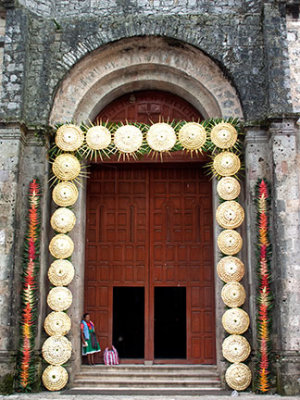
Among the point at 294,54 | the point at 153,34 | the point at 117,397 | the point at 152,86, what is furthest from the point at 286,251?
the point at 153,34

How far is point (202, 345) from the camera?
9141mm

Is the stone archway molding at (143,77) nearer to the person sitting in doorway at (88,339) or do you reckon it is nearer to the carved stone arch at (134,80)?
the carved stone arch at (134,80)

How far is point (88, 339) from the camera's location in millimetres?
8930

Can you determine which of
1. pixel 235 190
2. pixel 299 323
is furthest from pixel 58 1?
pixel 299 323

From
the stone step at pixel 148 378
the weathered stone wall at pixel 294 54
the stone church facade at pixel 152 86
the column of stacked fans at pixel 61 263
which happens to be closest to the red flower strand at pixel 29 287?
the stone church facade at pixel 152 86

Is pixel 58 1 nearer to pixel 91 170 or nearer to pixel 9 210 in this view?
pixel 91 170

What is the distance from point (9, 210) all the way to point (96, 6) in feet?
13.9

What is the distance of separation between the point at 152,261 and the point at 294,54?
4572 mm

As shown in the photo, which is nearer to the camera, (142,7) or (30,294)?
(30,294)

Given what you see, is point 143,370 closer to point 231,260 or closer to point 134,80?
point 231,260

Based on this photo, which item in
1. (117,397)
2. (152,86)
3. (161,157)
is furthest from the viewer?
(152,86)

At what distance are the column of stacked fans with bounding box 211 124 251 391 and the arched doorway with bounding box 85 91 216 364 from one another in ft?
3.15

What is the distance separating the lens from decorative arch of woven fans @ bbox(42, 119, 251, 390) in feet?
26.5

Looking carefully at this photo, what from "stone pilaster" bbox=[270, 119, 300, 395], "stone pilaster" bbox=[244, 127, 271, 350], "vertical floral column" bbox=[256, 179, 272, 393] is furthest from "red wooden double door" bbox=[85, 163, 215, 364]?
"stone pilaster" bbox=[270, 119, 300, 395]
